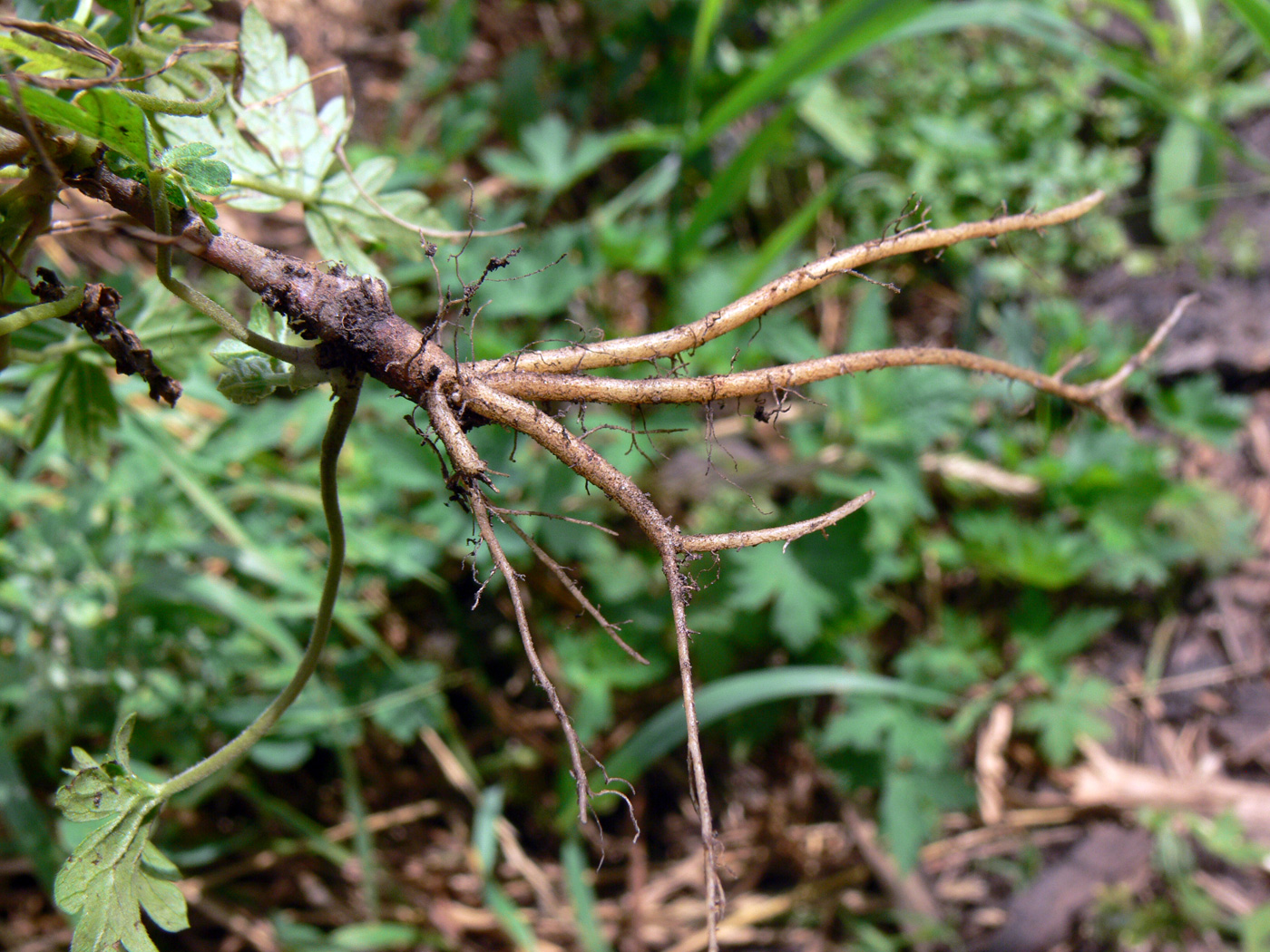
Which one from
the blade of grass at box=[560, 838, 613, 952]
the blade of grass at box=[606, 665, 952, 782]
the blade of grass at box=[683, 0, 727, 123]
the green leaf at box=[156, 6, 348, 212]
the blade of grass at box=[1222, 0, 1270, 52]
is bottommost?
the blade of grass at box=[560, 838, 613, 952]

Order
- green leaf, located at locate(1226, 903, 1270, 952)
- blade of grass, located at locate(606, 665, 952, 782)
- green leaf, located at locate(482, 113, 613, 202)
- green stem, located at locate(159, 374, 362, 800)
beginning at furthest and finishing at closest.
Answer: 1. green leaf, located at locate(482, 113, 613, 202)
2. green leaf, located at locate(1226, 903, 1270, 952)
3. blade of grass, located at locate(606, 665, 952, 782)
4. green stem, located at locate(159, 374, 362, 800)

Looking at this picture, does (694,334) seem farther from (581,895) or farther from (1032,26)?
(1032,26)

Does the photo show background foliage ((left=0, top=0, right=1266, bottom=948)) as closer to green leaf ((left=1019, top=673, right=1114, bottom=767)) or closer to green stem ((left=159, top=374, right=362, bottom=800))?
green leaf ((left=1019, top=673, right=1114, bottom=767))

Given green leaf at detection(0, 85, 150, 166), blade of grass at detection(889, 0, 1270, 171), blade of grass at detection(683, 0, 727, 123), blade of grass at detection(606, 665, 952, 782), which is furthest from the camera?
blade of grass at detection(683, 0, 727, 123)

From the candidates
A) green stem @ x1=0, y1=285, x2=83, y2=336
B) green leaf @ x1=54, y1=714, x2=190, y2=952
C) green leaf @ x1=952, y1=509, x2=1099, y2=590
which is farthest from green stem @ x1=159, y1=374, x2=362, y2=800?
green leaf @ x1=952, y1=509, x2=1099, y2=590

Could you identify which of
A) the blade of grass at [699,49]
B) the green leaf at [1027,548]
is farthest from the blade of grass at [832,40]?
the green leaf at [1027,548]

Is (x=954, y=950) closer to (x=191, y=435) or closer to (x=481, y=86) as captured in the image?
(x=191, y=435)
